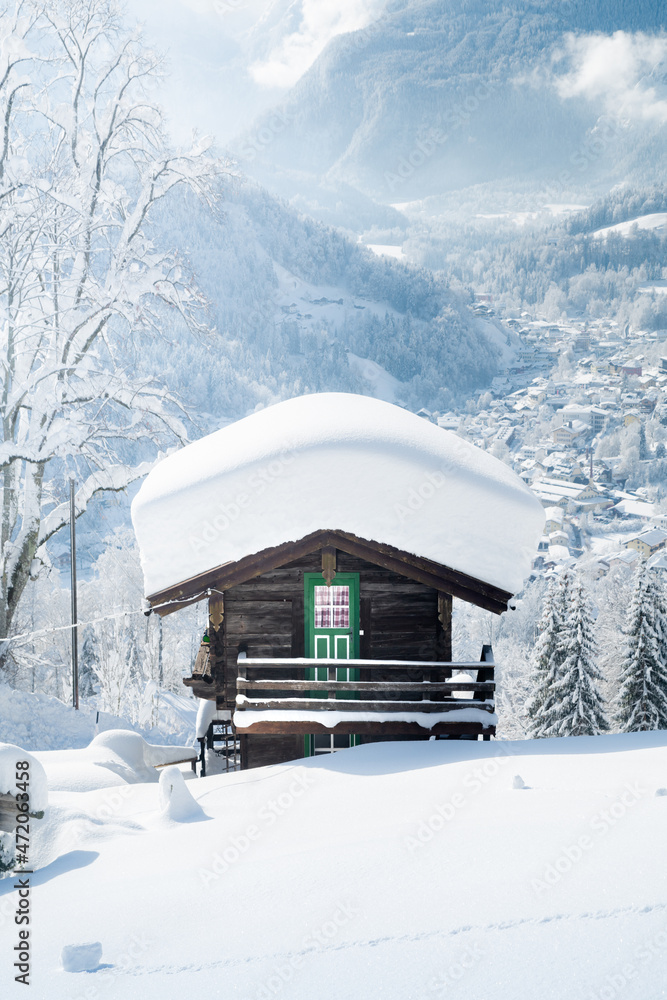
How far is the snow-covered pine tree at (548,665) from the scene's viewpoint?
28.4m

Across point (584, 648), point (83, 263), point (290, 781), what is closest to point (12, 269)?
point (83, 263)

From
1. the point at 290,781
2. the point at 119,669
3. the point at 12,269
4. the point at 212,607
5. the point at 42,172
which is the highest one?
the point at 42,172

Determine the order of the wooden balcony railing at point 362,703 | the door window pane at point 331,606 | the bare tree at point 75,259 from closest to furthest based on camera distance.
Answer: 1. the wooden balcony railing at point 362,703
2. the door window pane at point 331,606
3. the bare tree at point 75,259

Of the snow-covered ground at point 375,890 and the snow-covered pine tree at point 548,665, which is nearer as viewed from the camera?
the snow-covered ground at point 375,890

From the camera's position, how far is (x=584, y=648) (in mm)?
28047

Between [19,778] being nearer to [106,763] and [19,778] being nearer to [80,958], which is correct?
[80,958]

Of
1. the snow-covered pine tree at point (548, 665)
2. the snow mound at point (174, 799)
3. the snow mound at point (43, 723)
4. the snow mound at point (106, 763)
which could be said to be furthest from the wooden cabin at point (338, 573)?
the snow-covered pine tree at point (548, 665)

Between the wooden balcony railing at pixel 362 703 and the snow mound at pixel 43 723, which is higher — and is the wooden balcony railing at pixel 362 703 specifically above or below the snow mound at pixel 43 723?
above

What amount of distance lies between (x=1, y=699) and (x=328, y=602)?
28.9ft

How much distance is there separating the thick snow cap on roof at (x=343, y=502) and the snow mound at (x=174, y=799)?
3.73 m

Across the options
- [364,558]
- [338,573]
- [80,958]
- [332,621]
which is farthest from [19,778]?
[364,558]

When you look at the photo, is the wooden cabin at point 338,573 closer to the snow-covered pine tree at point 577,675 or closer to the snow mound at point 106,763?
the snow mound at point 106,763

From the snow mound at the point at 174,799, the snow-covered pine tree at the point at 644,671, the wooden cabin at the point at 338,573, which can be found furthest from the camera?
the snow-covered pine tree at the point at 644,671

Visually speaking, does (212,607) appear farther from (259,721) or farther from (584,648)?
(584,648)
